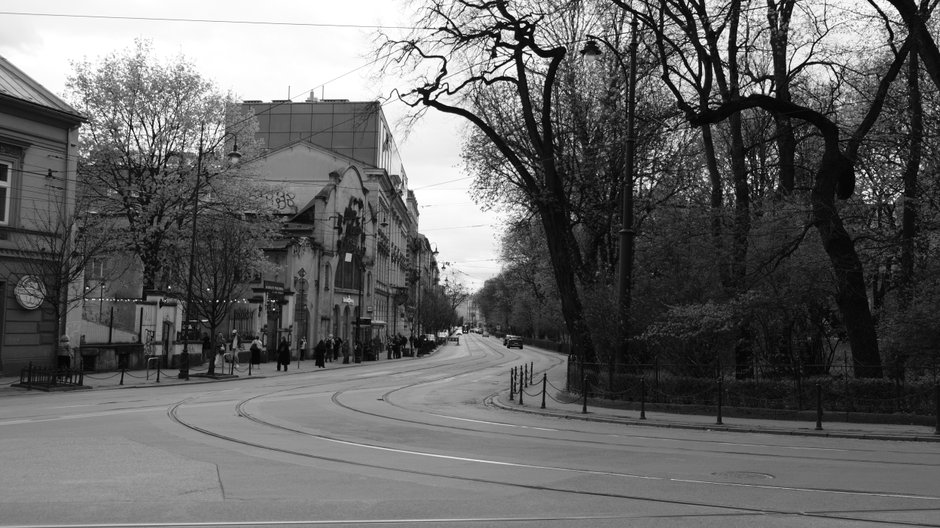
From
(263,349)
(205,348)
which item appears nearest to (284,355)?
(205,348)

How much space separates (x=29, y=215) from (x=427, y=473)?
23748 millimetres

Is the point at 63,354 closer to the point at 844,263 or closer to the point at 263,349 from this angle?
the point at 263,349

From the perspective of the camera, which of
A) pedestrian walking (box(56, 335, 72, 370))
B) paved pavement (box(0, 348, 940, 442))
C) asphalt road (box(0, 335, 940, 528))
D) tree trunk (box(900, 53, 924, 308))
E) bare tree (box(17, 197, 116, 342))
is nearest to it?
asphalt road (box(0, 335, 940, 528))

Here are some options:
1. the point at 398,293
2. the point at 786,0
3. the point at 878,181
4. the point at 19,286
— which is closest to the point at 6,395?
the point at 19,286

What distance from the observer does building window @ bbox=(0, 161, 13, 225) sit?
87.8 feet

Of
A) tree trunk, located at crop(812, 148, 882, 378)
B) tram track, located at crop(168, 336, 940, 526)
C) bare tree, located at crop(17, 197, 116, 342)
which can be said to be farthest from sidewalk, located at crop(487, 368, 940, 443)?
bare tree, located at crop(17, 197, 116, 342)

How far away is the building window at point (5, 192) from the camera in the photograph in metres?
26.8

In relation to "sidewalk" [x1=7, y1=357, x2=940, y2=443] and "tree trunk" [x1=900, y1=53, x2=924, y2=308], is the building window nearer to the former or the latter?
"sidewalk" [x1=7, y1=357, x2=940, y2=443]

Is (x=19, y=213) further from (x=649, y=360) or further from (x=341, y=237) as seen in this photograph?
(x=341, y=237)

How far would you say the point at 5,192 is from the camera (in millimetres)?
26859

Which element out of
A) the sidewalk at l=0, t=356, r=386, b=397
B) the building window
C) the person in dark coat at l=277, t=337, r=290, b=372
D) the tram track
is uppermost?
the building window

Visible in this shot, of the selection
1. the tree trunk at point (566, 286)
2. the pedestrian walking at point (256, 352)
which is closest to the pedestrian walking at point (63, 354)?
the pedestrian walking at point (256, 352)

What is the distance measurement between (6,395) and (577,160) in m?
20.2

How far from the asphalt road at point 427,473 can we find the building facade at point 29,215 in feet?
33.5
